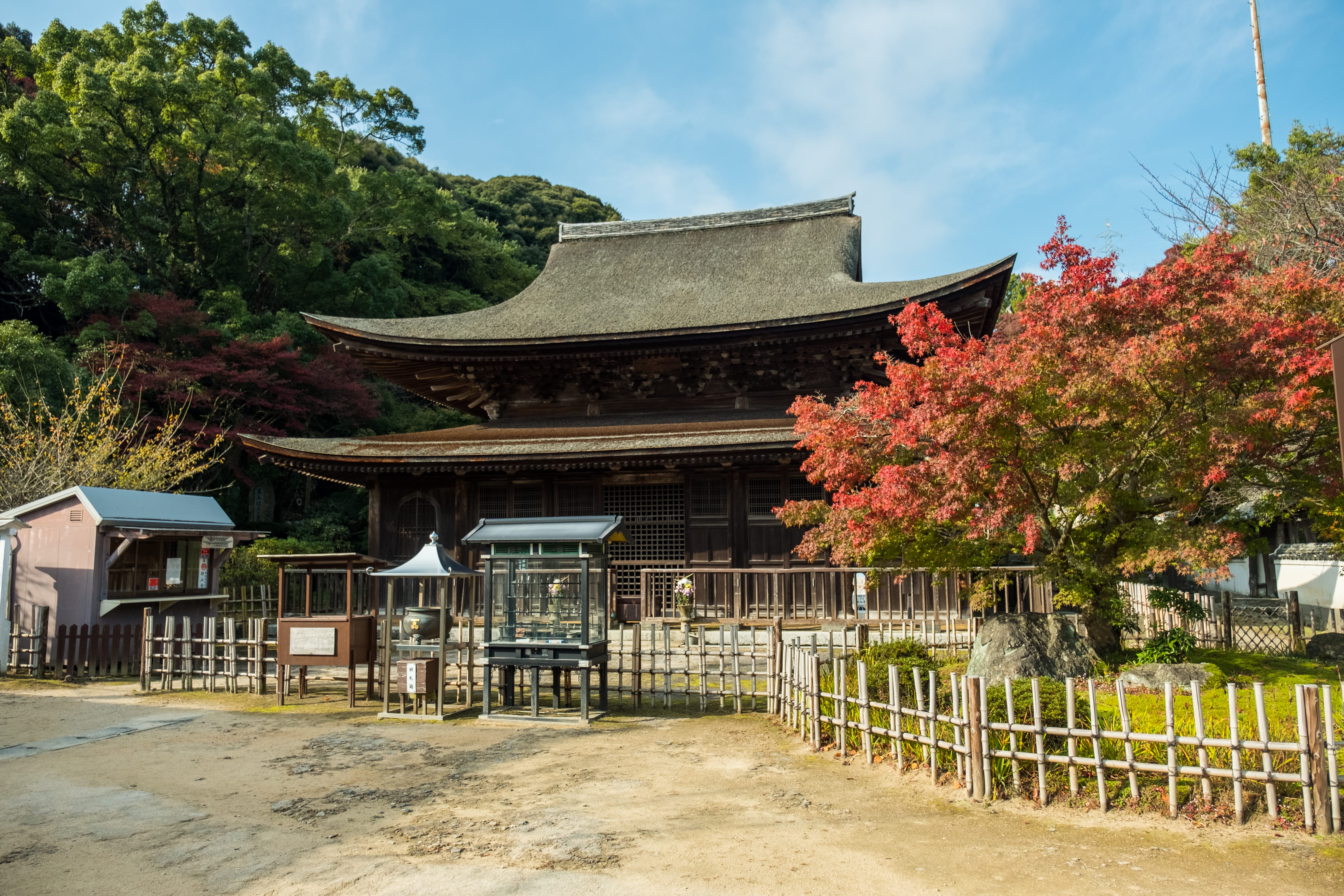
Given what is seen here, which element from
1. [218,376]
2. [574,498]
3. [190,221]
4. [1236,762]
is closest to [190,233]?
[190,221]

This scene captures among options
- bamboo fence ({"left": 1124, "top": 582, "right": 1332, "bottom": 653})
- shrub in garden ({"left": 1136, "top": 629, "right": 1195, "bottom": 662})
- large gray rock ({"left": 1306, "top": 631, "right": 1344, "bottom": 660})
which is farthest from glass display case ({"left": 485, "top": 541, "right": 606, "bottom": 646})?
large gray rock ({"left": 1306, "top": 631, "right": 1344, "bottom": 660})

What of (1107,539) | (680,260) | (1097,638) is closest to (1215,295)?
(1107,539)

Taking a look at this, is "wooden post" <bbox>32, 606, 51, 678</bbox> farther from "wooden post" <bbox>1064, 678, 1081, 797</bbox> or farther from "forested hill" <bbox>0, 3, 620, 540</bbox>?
"wooden post" <bbox>1064, 678, 1081, 797</bbox>

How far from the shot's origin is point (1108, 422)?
7.90 meters

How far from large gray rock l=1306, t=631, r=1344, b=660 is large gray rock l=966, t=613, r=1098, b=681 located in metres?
4.37

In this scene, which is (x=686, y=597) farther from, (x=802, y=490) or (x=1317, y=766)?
(x=1317, y=766)

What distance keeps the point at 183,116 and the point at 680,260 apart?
17.7 m

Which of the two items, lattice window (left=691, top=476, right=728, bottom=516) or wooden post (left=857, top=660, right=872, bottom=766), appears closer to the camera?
wooden post (left=857, top=660, right=872, bottom=766)

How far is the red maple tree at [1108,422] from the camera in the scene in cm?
739

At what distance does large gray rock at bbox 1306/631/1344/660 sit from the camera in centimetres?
1038

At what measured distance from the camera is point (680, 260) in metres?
21.0

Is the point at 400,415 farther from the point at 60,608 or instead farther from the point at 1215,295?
the point at 1215,295

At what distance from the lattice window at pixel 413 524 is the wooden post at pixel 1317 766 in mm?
14757

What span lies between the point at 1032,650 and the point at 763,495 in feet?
25.7
